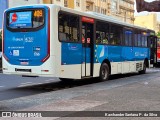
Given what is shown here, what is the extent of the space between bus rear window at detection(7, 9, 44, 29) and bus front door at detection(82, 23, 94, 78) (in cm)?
274

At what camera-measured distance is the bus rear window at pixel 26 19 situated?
14.4 meters

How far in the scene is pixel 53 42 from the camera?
46.6ft

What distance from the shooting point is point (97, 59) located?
58.0 ft

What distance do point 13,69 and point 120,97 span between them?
5.41m

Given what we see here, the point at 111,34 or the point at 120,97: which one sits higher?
the point at 111,34

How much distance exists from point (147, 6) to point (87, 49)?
9.89m

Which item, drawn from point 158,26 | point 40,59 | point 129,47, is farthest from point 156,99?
point 158,26

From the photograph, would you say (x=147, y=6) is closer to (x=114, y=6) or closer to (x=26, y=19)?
(x=26, y=19)

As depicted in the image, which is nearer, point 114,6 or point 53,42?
point 53,42

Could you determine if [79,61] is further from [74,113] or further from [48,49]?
[74,113]

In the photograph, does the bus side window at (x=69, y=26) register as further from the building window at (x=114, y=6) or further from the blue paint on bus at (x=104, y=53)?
the building window at (x=114, y=6)

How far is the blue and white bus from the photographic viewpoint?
561 inches

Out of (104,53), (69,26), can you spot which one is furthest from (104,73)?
(69,26)

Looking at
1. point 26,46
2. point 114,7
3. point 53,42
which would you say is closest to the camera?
point 53,42
